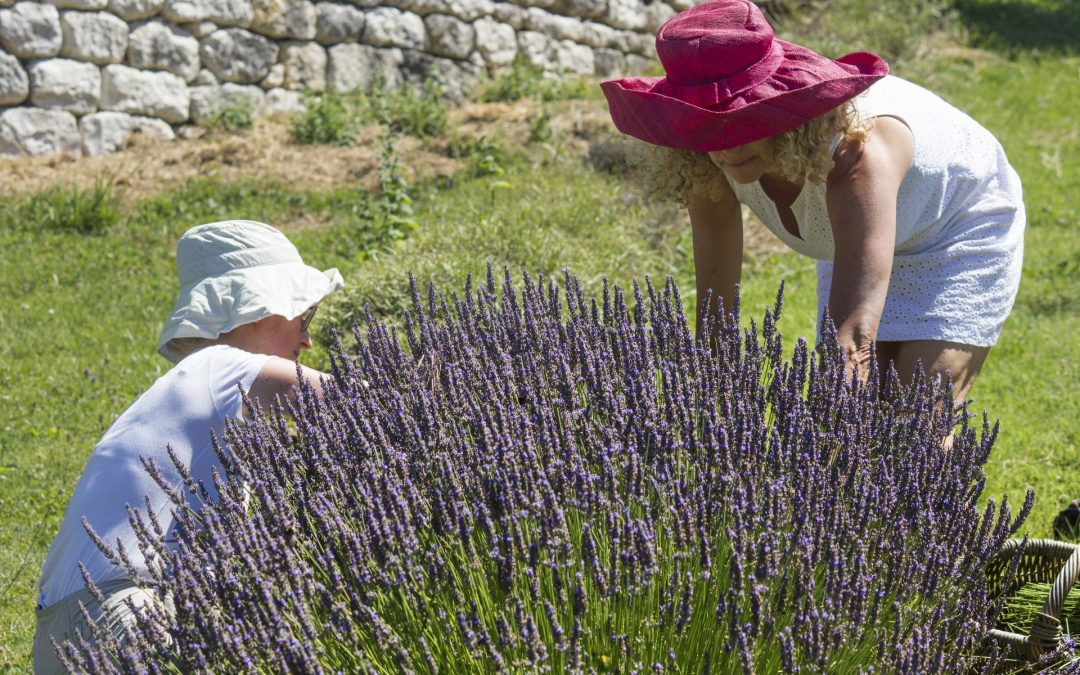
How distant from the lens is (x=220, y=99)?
8.88 metres

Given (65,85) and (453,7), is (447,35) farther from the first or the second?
(65,85)

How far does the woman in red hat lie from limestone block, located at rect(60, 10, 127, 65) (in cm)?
620

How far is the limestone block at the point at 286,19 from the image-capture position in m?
8.98

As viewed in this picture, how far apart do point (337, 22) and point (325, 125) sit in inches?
45.9

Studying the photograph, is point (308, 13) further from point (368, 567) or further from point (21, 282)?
point (368, 567)

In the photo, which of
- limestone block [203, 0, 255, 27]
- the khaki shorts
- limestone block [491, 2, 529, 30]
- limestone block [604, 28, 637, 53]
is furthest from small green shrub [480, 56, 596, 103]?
the khaki shorts

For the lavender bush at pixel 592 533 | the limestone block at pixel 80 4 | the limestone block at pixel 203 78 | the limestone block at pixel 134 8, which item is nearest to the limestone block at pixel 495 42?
the limestone block at pixel 203 78

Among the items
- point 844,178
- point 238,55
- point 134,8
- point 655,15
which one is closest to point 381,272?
point 844,178

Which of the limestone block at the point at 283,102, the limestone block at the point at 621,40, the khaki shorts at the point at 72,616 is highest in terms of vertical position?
the limestone block at the point at 621,40

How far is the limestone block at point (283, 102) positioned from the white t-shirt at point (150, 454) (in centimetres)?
676

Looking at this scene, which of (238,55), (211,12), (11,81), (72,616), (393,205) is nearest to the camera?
(72,616)

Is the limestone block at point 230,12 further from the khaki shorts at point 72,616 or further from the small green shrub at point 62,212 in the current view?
the khaki shorts at point 72,616

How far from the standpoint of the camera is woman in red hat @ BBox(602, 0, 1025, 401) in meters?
2.61

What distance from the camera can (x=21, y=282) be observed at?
6.56m
